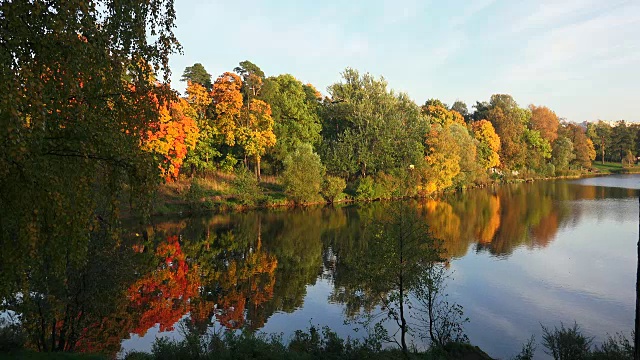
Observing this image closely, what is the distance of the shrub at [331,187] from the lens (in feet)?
184

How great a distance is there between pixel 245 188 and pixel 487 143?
5406 centimetres

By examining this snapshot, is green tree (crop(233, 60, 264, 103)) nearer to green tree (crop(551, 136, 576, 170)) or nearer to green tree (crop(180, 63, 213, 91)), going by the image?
green tree (crop(180, 63, 213, 91))

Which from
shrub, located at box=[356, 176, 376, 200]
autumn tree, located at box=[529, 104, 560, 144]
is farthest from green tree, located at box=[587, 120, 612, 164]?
shrub, located at box=[356, 176, 376, 200]

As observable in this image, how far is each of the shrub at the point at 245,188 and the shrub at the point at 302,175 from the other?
4068 millimetres

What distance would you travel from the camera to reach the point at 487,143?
279ft

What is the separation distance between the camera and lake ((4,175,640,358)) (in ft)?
56.4

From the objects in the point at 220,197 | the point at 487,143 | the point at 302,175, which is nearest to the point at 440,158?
the point at 302,175

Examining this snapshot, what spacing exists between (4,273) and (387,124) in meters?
58.0

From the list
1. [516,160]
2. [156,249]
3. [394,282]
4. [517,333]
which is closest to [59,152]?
[394,282]

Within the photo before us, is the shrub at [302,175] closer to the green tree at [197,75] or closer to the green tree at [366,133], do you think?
the green tree at [366,133]

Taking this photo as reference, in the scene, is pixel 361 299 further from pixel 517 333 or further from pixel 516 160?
pixel 516 160

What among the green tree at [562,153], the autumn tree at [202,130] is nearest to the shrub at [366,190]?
the autumn tree at [202,130]

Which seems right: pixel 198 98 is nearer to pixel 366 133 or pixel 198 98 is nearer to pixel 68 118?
pixel 366 133

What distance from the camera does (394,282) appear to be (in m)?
16.4
